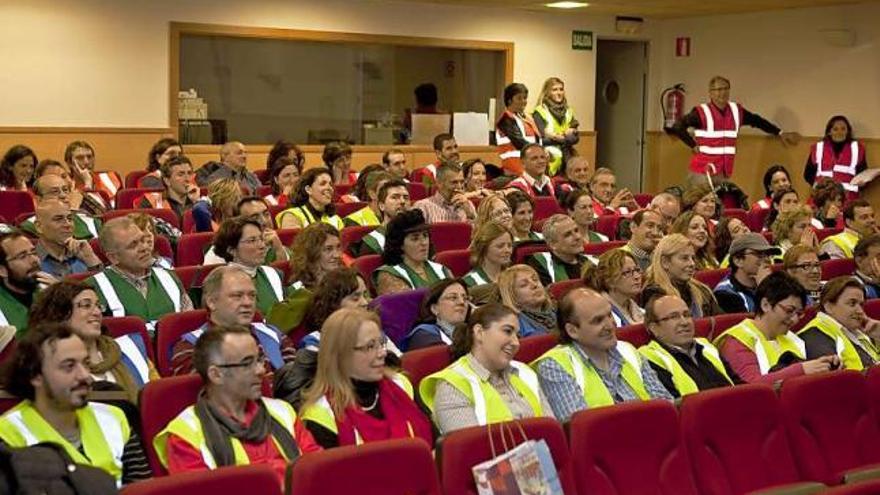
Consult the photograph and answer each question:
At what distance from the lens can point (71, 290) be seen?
4.23 metres

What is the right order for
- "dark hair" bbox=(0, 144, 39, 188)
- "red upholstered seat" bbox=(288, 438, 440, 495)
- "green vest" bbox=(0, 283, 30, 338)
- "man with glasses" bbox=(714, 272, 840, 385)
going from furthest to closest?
"dark hair" bbox=(0, 144, 39, 188) → "man with glasses" bbox=(714, 272, 840, 385) → "green vest" bbox=(0, 283, 30, 338) → "red upholstered seat" bbox=(288, 438, 440, 495)

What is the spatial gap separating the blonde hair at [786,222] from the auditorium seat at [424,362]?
3.77 metres

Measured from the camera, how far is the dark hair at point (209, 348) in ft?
12.1

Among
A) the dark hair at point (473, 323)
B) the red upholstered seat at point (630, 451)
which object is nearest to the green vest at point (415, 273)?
the dark hair at point (473, 323)

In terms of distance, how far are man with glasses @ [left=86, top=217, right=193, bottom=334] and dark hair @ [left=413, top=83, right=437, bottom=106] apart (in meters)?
7.29

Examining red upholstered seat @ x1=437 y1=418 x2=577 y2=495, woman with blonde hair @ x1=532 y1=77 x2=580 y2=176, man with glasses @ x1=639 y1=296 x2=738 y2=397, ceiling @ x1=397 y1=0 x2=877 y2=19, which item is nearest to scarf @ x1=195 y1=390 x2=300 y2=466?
red upholstered seat @ x1=437 y1=418 x2=577 y2=495

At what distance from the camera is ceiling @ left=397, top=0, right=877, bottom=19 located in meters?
11.9

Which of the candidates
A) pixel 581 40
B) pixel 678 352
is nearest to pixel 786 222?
pixel 678 352

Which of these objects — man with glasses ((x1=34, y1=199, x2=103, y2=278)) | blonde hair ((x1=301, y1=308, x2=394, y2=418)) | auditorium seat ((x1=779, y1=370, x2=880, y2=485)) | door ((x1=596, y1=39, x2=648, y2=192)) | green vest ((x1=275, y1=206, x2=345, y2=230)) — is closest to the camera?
blonde hair ((x1=301, y1=308, x2=394, y2=418))

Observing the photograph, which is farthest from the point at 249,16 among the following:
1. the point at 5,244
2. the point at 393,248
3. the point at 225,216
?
the point at 5,244

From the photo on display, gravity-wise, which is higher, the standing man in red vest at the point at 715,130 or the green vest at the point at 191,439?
the standing man in red vest at the point at 715,130

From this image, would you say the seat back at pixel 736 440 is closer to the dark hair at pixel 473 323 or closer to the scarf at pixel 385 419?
the dark hair at pixel 473 323

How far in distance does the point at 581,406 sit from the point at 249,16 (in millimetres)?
7659

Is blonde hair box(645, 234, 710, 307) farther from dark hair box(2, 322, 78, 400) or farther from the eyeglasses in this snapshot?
dark hair box(2, 322, 78, 400)
